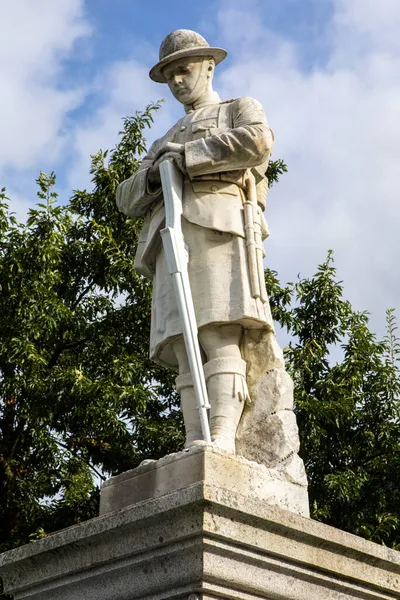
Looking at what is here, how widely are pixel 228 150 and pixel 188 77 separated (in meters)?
0.86

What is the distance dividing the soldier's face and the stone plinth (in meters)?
3.11

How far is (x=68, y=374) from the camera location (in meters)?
14.6

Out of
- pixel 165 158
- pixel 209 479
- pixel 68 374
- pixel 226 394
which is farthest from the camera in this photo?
pixel 68 374

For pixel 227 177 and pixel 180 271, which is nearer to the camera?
pixel 180 271

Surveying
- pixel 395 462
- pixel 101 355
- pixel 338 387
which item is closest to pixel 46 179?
pixel 101 355

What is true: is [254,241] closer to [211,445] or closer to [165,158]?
[165,158]

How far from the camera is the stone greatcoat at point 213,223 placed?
7133 mm

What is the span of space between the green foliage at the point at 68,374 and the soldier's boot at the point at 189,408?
6.89 metres

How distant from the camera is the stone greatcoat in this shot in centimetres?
713

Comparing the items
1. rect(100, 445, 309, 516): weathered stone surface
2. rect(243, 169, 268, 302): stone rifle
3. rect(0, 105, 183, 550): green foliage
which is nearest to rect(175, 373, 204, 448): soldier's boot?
rect(100, 445, 309, 516): weathered stone surface

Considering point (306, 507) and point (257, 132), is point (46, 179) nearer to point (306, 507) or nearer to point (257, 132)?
point (257, 132)

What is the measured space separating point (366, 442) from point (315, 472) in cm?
93

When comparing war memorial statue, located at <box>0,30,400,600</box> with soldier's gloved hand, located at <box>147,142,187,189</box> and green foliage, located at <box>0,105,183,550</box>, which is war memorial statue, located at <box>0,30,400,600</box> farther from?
green foliage, located at <box>0,105,183,550</box>

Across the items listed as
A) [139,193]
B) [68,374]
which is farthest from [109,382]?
[139,193]
